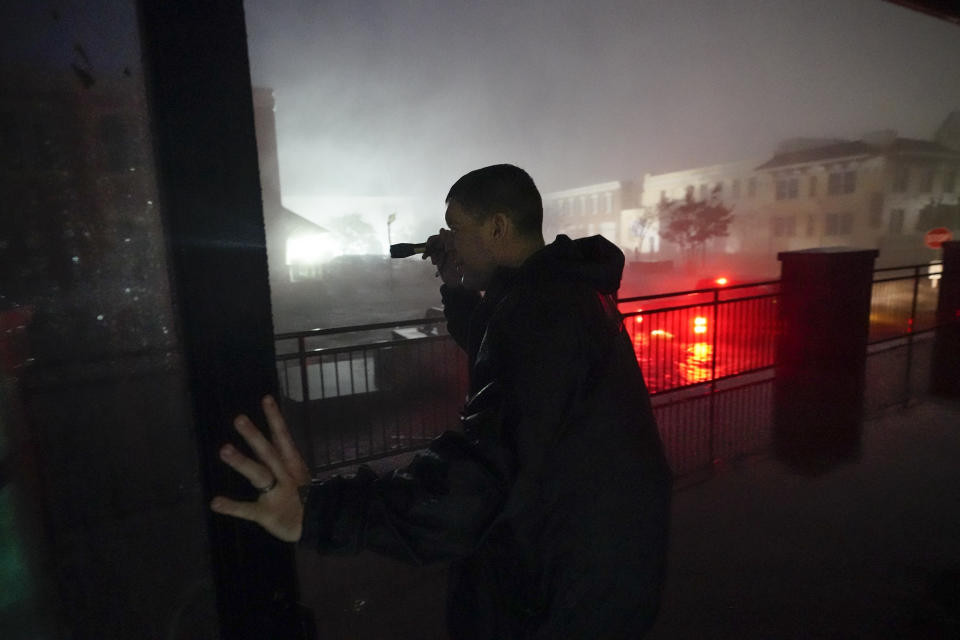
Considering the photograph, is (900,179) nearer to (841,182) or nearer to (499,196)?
(841,182)

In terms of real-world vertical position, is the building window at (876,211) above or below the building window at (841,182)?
below

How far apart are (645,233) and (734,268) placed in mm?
24941

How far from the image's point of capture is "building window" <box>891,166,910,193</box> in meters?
46.8

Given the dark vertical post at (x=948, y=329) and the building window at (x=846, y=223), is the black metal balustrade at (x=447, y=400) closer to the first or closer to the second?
the dark vertical post at (x=948, y=329)

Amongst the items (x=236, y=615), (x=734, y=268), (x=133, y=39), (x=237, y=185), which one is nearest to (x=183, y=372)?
(x=237, y=185)

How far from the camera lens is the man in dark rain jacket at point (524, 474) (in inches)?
51.5

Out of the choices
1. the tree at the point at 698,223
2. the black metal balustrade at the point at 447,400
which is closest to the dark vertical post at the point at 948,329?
the black metal balustrade at the point at 447,400

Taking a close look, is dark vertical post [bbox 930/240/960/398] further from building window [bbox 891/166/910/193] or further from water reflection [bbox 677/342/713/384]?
building window [bbox 891/166/910/193]

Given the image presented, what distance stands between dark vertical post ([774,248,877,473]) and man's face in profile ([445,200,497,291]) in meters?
5.90

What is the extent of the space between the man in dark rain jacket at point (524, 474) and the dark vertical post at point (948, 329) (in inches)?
298

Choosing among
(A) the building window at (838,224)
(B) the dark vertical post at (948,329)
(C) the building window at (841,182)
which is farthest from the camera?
(A) the building window at (838,224)

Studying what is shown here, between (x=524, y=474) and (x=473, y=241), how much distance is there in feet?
2.77

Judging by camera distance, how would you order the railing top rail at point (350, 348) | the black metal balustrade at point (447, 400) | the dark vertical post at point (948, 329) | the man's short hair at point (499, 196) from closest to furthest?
the man's short hair at point (499, 196) < the railing top rail at point (350, 348) < the black metal balustrade at point (447, 400) < the dark vertical post at point (948, 329)

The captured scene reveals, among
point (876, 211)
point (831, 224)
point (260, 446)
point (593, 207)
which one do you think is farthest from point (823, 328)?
point (593, 207)
